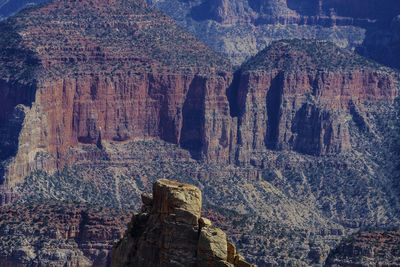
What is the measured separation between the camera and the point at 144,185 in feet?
487

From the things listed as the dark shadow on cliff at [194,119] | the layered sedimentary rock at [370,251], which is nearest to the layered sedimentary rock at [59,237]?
the layered sedimentary rock at [370,251]

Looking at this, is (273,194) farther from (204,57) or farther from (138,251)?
(138,251)

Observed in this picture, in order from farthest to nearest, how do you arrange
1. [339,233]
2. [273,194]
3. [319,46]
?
1. [319,46]
2. [273,194]
3. [339,233]

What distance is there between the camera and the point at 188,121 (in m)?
158

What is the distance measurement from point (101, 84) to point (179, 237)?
318ft

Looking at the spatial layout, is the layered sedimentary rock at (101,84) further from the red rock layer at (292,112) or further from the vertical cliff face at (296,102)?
the vertical cliff face at (296,102)

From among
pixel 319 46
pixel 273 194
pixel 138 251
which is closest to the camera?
pixel 138 251

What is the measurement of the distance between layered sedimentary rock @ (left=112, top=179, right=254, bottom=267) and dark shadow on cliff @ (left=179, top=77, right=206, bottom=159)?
10276cm

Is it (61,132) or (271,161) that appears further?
(271,161)

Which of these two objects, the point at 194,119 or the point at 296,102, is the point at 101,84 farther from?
the point at 296,102

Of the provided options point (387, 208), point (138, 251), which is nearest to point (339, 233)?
point (387, 208)

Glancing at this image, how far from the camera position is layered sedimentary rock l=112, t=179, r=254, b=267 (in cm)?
5200

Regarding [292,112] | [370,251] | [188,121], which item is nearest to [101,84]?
[188,121]

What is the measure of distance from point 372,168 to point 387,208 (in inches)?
459
